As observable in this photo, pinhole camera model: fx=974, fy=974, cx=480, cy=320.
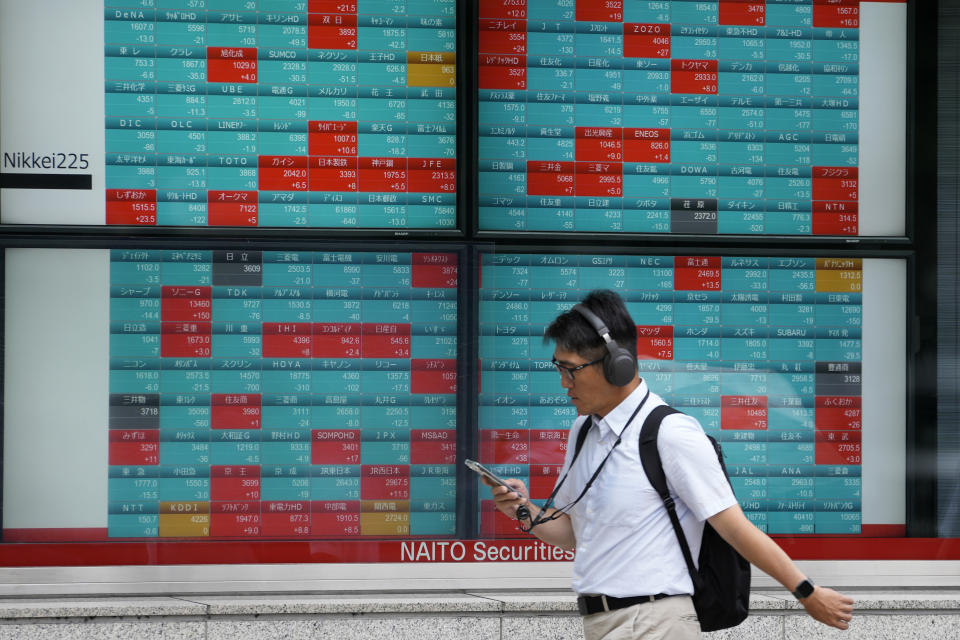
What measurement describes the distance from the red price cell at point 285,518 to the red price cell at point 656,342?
6.57ft

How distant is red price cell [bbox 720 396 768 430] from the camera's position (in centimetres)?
535

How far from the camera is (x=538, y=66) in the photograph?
207 inches

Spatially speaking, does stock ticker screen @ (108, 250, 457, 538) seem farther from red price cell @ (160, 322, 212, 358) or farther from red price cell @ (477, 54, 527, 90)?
red price cell @ (477, 54, 527, 90)

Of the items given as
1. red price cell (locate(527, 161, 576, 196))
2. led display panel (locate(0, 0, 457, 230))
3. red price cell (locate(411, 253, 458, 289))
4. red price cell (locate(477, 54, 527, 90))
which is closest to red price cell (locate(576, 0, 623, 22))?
red price cell (locate(477, 54, 527, 90))

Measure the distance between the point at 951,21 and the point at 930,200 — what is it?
3.25ft

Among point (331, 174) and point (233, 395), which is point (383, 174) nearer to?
point (331, 174)

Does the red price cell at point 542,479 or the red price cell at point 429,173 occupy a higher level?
the red price cell at point 429,173

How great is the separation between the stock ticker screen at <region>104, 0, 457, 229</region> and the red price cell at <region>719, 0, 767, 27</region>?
1487 millimetres

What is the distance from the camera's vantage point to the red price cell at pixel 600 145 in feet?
17.4

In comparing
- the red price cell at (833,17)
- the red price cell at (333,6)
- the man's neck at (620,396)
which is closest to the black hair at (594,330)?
the man's neck at (620,396)

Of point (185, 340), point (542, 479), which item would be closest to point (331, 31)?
point (185, 340)

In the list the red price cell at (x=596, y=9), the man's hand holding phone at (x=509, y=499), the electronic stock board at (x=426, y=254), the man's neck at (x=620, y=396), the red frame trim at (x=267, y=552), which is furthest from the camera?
the red price cell at (x=596, y=9)

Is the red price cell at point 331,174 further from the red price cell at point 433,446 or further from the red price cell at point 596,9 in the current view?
the red price cell at point 596,9

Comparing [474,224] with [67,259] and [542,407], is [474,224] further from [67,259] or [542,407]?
[67,259]
